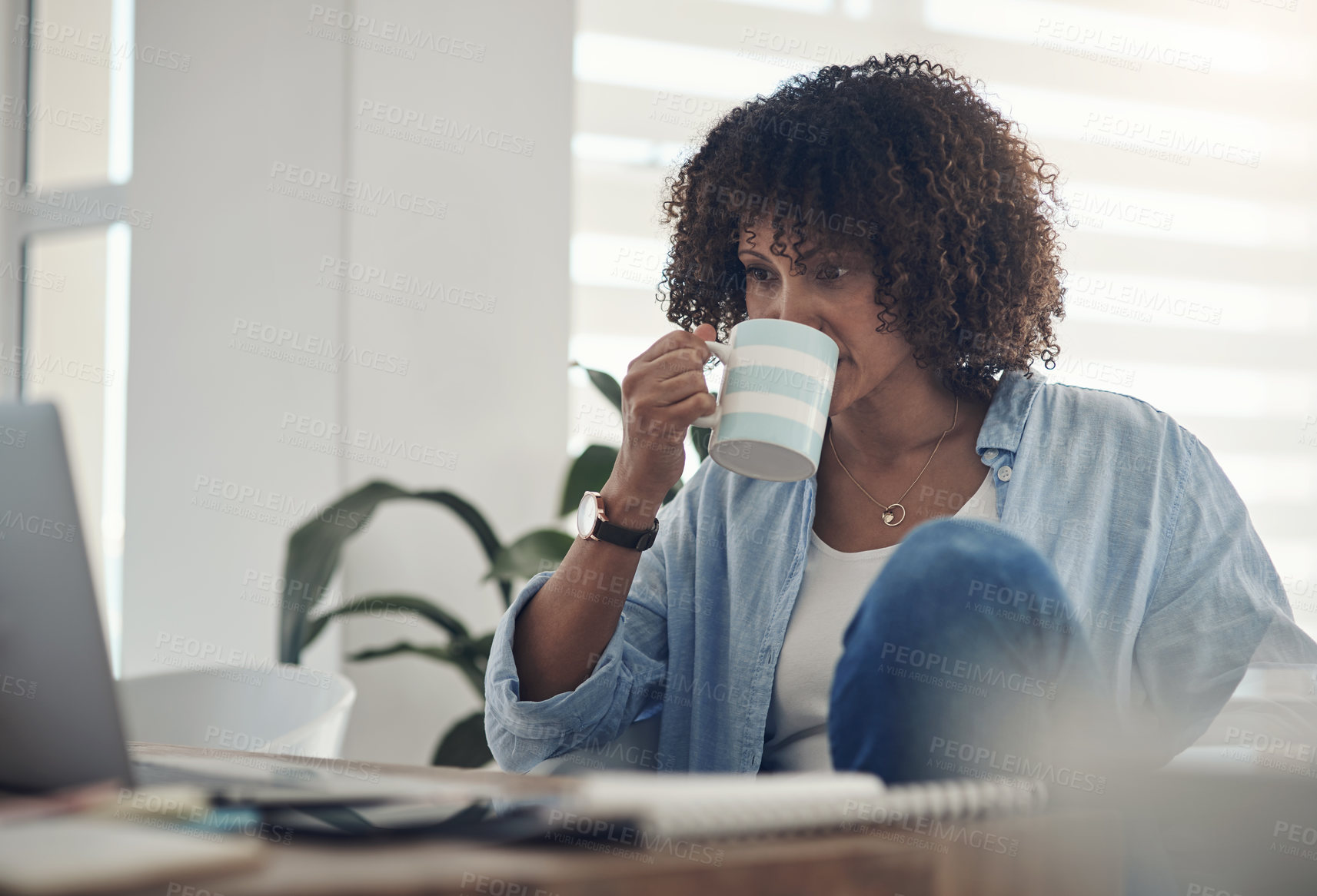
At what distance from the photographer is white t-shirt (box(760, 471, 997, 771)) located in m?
1.03

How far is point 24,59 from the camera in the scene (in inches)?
98.3

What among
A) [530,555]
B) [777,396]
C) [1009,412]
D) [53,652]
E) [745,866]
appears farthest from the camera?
[530,555]

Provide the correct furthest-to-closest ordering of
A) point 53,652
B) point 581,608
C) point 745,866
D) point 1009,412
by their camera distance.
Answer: point 1009,412 → point 581,608 → point 53,652 → point 745,866

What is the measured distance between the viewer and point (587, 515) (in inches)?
40.3

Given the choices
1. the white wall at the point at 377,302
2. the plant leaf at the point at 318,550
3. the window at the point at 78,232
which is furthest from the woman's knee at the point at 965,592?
the window at the point at 78,232

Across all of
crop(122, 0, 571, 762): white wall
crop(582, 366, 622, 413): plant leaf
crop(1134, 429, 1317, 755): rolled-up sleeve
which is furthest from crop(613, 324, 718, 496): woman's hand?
crop(122, 0, 571, 762): white wall

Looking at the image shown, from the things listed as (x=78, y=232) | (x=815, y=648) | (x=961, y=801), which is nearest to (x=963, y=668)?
(x=961, y=801)

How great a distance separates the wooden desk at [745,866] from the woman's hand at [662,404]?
510 millimetres

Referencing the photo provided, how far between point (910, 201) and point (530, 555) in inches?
31.3

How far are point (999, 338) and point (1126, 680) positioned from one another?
403mm

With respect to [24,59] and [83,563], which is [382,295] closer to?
[24,59]

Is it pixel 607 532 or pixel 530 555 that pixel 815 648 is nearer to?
→ pixel 607 532

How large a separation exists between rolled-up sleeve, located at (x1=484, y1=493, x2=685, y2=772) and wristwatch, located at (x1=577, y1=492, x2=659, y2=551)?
7 centimetres

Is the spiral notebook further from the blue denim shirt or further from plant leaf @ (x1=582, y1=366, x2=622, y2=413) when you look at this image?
plant leaf @ (x1=582, y1=366, x2=622, y2=413)
